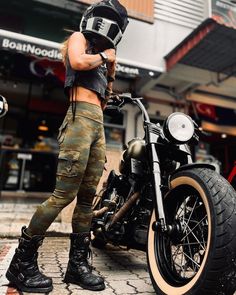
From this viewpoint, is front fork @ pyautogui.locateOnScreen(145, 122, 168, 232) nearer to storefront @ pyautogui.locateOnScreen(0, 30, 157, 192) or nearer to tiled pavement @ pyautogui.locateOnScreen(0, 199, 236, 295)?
tiled pavement @ pyautogui.locateOnScreen(0, 199, 236, 295)

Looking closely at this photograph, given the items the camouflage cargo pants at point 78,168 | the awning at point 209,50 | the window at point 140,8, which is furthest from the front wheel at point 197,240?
the window at point 140,8

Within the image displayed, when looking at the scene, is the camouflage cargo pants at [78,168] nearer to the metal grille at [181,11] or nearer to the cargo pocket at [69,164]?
the cargo pocket at [69,164]

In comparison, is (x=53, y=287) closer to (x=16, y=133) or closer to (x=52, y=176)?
(x=52, y=176)

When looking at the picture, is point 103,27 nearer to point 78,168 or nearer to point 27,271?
point 78,168

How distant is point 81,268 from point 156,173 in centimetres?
84

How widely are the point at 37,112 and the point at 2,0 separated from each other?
3.31m

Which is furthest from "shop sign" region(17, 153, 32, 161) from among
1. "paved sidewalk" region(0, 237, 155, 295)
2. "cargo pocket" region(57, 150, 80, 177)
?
"cargo pocket" region(57, 150, 80, 177)

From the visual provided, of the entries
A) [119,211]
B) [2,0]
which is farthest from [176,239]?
[2,0]

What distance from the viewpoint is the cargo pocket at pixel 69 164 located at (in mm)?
1958

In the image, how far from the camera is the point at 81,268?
2.05m

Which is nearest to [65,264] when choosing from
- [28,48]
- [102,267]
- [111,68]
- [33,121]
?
[102,267]

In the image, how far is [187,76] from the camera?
7.26 metres

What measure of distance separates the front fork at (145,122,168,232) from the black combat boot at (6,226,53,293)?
30.0 inches

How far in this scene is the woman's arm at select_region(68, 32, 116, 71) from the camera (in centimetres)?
199
